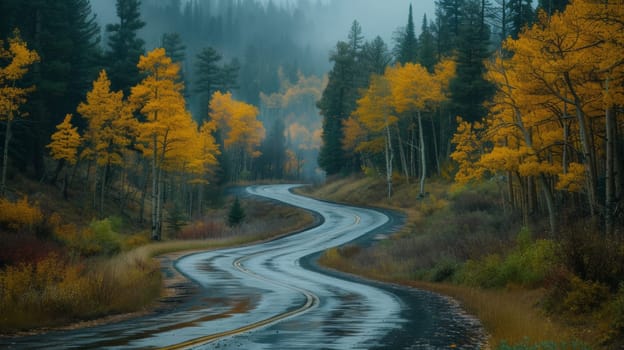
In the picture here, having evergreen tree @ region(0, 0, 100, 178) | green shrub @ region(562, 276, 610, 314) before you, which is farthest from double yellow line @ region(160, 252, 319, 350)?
evergreen tree @ region(0, 0, 100, 178)

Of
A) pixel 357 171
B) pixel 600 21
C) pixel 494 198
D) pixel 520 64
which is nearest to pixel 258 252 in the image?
pixel 494 198

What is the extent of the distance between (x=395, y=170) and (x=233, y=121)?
37174mm

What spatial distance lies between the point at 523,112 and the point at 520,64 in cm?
425

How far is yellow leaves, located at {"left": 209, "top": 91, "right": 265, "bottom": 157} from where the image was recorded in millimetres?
Answer: 100562

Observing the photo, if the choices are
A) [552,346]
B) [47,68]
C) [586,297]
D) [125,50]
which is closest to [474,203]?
[586,297]

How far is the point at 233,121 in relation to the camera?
10138cm

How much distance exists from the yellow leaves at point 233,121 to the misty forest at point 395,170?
93.4 inches

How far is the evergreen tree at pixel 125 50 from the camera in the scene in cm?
5528

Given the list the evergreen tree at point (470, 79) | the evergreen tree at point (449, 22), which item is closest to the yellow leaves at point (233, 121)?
the evergreen tree at point (449, 22)

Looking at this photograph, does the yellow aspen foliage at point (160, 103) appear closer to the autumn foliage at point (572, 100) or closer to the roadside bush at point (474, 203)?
the roadside bush at point (474, 203)

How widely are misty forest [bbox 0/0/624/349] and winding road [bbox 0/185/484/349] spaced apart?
47.6 inches

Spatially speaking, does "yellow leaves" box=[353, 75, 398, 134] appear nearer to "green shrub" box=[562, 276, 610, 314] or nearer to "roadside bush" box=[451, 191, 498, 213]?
"roadside bush" box=[451, 191, 498, 213]

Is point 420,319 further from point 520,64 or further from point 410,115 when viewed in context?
point 410,115

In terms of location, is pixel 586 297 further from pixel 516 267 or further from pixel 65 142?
pixel 65 142
